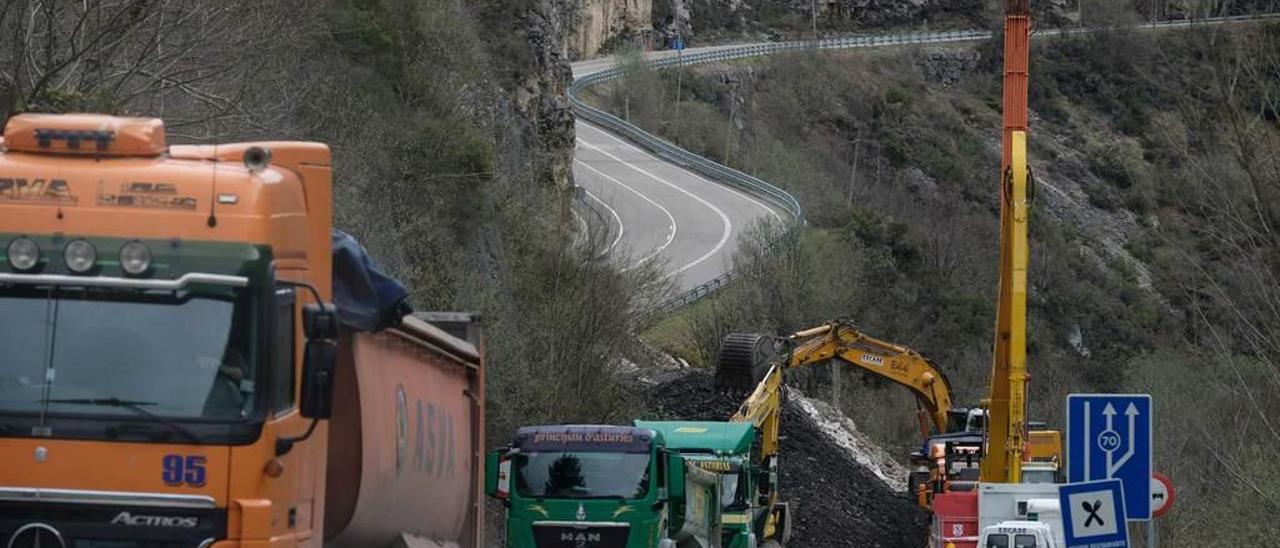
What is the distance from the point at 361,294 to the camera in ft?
35.5

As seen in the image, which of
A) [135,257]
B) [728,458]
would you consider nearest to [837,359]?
[728,458]

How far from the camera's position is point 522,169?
46.2 m

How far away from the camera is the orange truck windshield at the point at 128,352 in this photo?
30.5ft

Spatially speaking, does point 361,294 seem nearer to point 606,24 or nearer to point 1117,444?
point 1117,444

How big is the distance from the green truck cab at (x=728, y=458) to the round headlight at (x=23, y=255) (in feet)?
57.2

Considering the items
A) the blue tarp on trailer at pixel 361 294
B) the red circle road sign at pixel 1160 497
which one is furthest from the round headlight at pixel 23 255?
the red circle road sign at pixel 1160 497

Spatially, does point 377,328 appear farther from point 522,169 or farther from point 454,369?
point 522,169

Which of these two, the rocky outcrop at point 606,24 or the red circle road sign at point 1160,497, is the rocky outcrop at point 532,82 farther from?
the rocky outcrop at point 606,24

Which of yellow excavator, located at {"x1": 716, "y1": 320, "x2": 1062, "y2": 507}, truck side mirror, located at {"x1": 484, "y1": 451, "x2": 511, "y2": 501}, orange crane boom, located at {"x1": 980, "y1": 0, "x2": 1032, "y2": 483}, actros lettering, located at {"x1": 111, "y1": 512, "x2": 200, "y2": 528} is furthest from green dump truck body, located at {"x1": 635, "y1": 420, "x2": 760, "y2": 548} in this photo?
actros lettering, located at {"x1": 111, "y1": 512, "x2": 200, "y2": 528}

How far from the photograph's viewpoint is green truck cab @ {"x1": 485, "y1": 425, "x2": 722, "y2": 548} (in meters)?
21.0

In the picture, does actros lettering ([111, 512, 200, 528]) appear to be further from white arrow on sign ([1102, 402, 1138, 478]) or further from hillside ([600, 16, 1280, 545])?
hillside ([600, 16, 1280, 545])

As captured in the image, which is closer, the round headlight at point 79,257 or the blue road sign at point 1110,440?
the round headlight at point 79,257

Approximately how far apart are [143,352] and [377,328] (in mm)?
1751

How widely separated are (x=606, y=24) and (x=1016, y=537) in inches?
3966
